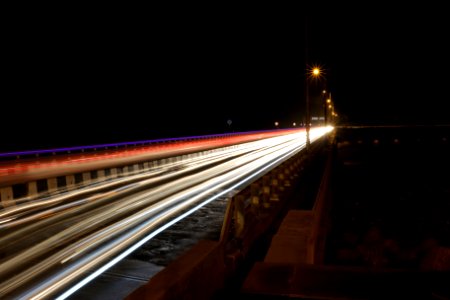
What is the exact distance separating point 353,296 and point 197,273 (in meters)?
1.81

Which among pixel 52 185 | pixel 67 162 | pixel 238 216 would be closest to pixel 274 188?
pixel 238 216

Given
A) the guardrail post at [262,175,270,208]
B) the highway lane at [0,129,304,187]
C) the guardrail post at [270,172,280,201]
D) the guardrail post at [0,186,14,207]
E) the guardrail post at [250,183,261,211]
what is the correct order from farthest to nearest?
1. the highway lane at [0,129,304,187]
2. the guardrail post at [0,186,14,207]
3. the guardrail post at [270,172,280,201]
4. the guardrail post at [262,175,270,208]
5. the guardrail post at [250,183,261,211]

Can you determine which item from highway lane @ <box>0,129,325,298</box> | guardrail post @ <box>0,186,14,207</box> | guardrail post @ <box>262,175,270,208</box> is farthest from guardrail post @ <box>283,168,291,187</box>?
guardrail post @ <box>0,186,14,207</box>

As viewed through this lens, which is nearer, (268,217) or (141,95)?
(268,217)

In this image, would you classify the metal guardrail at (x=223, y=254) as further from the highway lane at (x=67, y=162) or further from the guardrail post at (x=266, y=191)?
the highway lane at (x=67, y=162)

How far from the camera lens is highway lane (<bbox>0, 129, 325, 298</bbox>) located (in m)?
7.22

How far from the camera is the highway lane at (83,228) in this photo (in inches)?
284

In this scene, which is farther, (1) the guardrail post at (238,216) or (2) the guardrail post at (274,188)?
(2) the guardrail post at (274,188)

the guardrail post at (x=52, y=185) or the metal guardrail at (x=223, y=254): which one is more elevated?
the metal guardrail at (x=223, y=254)

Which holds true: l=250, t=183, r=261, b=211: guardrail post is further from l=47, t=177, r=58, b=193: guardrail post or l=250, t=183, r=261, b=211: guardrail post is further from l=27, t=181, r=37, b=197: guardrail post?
l=47, t=177, r=58, b=193: guardrail post

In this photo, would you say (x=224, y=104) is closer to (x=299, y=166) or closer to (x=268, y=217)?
(x=299, y=166)

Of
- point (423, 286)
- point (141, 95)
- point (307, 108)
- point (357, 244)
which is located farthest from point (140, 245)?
point (141, 95)

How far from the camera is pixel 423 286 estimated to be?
211 inches

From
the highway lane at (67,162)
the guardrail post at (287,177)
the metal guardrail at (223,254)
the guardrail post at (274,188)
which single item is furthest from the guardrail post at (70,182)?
the metal guardrail at (223,254)
